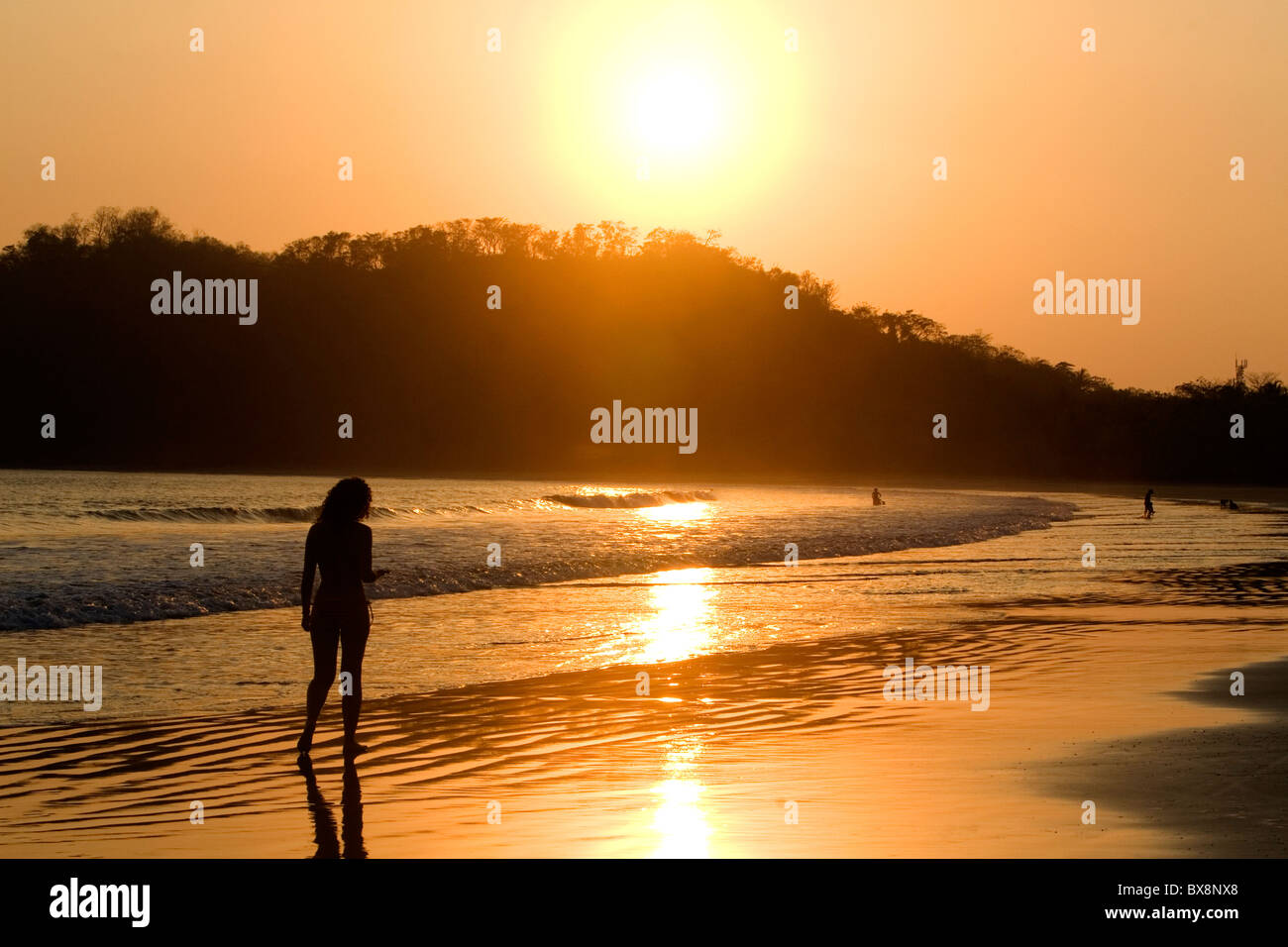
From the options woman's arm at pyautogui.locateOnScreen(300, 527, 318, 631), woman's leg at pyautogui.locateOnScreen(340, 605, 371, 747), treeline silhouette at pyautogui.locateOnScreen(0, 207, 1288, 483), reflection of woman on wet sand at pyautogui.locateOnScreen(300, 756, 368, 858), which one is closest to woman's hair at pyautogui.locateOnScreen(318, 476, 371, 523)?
woman's arm at pyautogui.locateOnScreen(300, 527, 318, 631)

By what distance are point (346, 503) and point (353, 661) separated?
114 cm

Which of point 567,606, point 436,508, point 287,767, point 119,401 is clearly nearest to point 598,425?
point 119,401

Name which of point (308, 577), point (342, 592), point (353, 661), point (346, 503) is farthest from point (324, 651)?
point (346, 503)

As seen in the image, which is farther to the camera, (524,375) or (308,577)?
(524,375)

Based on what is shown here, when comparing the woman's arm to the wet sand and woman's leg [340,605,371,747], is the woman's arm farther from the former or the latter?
the wet sand

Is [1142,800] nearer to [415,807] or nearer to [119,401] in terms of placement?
[415,807]

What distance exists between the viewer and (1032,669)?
517 inches

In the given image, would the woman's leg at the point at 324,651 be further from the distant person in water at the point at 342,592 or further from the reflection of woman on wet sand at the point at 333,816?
the reflection of woman on wet sand at the point at 333,816

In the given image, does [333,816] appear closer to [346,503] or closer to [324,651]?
[324,651]

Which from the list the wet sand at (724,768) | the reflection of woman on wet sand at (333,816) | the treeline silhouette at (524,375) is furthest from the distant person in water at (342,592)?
the treeline silhouette at (524,375)

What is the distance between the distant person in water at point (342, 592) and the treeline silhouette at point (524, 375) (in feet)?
377

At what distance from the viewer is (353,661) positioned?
9.72 meters

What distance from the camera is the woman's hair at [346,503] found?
966 centimetres
